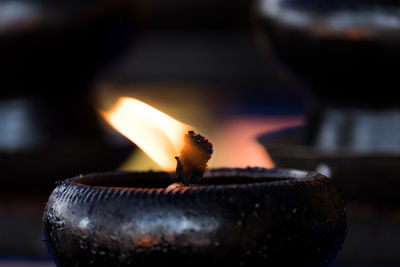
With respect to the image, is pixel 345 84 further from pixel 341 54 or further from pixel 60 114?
pixel 60 114

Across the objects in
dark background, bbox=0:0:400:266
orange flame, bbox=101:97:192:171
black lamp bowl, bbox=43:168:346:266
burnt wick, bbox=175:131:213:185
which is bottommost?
black lamp bowl, bbox=43:168:346:266

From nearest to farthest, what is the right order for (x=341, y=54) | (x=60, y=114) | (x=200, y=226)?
1. (x=200, y=226)
2. (x=341, y=54)
3. (x=60, y=114)

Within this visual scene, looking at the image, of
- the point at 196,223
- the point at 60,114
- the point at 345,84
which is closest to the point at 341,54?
the point at 345,84

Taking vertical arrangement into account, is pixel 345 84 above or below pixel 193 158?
above

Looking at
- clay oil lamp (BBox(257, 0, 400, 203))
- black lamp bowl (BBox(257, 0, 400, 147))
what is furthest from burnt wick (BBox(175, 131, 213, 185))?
black lamp bowl (BBox(257, 0, 400, 147))

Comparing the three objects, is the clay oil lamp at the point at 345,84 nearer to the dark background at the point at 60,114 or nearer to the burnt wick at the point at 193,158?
the dark background at the point at 60,114

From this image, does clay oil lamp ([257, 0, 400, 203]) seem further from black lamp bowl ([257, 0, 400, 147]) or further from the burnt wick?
the burnt wick

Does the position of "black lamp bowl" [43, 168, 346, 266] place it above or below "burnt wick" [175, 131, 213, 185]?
below
